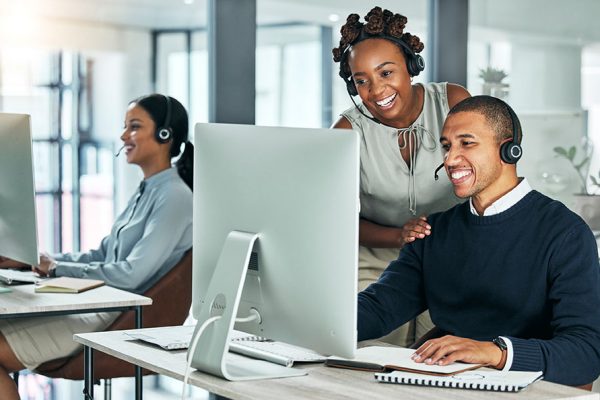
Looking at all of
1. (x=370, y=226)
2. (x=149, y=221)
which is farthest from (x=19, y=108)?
(x=370, y=226)

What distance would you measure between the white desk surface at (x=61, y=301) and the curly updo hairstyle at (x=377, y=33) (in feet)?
3.18

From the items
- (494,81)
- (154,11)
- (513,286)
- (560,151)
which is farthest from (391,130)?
(560,151)

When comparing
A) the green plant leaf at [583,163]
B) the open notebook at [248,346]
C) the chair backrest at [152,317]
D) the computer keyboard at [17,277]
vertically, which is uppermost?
the green plant leaf at [583,163]

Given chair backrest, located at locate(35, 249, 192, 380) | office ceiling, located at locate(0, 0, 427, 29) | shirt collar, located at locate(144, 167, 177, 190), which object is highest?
office ceiling, located at locate(0, 0, 427, 29)

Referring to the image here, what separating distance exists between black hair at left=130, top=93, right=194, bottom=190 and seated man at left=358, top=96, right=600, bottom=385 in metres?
1.48

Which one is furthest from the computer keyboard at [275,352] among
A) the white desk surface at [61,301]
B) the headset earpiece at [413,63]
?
the headset earpiece at [413,63]

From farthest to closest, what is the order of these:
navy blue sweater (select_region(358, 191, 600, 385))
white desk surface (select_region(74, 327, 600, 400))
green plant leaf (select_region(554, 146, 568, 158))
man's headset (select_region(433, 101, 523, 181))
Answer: green plant leaf (select_region(554, 146, 568, 158)) → man's headset (select_region(433, 101, 523, 181)) → navy blue sweater (select_region(358, 191, 600, 385)) → white desk surface (select_region(74, 327, 600, 400))

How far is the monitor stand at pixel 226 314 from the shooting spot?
81.3 inches

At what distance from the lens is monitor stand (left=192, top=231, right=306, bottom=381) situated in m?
2.06

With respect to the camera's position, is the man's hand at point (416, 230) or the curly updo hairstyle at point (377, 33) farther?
the curly updo hairstyle at point (377, 33)

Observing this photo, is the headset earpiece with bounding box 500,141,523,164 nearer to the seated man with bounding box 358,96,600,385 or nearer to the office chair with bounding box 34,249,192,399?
the seated man with bounding box 358,96,600,385

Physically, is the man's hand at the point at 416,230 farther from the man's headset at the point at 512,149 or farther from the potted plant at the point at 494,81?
the potted plant at the point at 494,81

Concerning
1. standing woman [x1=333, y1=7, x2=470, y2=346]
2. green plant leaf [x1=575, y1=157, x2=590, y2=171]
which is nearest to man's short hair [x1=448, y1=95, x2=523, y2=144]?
standing woman [x1=333, y1=7, x2=470, y2=346]

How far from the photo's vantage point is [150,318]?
11.6ft
